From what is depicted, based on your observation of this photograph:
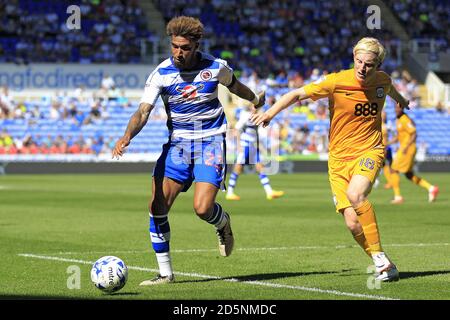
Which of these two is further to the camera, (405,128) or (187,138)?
(405,128)

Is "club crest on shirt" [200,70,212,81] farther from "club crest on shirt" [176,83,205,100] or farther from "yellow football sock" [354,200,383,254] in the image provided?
"yellow football sock" [354,200,383,254]

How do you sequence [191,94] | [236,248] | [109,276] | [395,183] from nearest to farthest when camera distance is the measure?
[109,276], [191,94], [236,248], [395,183]

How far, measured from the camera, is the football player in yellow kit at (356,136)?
35.8ft

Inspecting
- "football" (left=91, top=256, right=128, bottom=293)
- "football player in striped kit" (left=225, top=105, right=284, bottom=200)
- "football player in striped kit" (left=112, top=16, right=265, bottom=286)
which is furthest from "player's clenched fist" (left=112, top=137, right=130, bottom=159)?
"football player in striped kit" (left=225, top=105, right=284, bottom=200)

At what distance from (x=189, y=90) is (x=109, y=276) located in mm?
2114

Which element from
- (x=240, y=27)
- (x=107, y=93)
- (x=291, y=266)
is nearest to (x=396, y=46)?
(x=240, y=27)

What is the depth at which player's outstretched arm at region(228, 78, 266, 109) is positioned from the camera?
11.2 m

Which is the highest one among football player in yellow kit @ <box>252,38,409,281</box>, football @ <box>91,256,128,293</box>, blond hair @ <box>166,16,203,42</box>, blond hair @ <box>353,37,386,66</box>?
blond hair @ <box>166,16,203,42</box>

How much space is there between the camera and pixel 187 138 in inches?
428

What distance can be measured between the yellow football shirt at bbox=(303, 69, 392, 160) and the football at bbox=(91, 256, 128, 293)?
2.74 meters

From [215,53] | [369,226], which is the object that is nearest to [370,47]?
[369,226]

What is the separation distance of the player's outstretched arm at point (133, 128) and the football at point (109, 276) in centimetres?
105

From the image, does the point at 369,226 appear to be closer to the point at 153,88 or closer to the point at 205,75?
the point at 205,75

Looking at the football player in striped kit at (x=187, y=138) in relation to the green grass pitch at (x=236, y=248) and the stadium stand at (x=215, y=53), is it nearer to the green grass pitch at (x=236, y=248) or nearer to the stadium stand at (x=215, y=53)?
the green grass pitch at (x=236, y=248)
